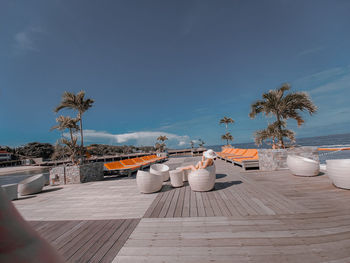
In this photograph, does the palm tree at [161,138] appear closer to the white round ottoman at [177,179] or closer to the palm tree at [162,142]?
the palm tree at [162,142]

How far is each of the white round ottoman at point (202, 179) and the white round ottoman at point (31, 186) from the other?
6.05 m

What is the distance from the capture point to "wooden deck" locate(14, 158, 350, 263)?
2000mm

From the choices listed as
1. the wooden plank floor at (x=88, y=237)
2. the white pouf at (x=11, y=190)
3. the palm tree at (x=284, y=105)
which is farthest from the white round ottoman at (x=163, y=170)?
the palm tree at (x=284, y=105)

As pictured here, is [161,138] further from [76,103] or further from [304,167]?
[304,167]

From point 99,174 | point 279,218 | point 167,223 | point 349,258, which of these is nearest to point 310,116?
point 279,218

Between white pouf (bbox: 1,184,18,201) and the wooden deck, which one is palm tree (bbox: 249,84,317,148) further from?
white pouf (bbox: 1,184,18,201)

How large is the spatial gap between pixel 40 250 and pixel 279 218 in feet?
11.2

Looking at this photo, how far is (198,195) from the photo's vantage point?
161 inches

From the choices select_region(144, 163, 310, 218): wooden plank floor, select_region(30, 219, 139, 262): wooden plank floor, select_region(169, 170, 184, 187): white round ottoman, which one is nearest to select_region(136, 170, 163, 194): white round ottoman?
select_region(144, 163, 310, 218): wooden plank floor

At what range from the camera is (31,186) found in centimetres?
575

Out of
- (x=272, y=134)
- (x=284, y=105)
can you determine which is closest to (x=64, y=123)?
(x=272, y=134)

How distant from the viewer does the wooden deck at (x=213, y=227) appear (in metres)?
2.00

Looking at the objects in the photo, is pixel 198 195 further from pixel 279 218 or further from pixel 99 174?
pixel 99 174

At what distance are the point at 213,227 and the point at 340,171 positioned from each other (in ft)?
11.7
